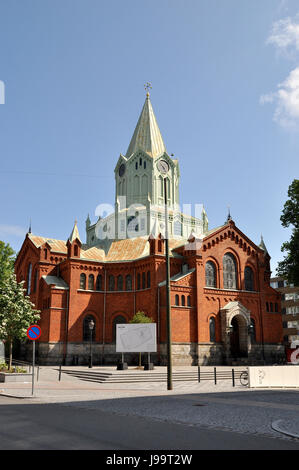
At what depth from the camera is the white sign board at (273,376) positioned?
75.3ft

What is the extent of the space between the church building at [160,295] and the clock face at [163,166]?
44.3ft

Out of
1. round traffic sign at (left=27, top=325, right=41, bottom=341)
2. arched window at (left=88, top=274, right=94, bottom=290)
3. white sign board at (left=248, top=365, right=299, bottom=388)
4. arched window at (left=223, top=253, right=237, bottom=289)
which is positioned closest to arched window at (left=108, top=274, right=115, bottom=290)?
arched window at (left=88, top=274, right=94, bottom=290)

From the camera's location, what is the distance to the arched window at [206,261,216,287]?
1756 inches

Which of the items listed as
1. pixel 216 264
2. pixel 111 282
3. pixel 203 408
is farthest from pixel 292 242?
pixel 203 408

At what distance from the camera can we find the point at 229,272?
46688 mm

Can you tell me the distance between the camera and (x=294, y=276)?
1444 inches

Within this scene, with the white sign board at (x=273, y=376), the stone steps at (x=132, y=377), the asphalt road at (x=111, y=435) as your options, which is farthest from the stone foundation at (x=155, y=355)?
the asphalt road at (x=111, y=435)

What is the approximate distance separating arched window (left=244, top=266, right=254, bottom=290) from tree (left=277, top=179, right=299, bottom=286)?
939 cm

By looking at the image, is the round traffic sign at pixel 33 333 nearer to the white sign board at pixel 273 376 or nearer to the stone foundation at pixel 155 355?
the white sign board at pixel 273 376

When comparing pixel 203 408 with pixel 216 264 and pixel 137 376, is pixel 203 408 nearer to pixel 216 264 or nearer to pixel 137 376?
pixel 137 376

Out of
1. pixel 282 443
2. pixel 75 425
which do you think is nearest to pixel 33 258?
pixel 75 425

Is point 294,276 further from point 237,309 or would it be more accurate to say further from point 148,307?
point 148,307

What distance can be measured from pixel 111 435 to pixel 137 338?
2293cm
